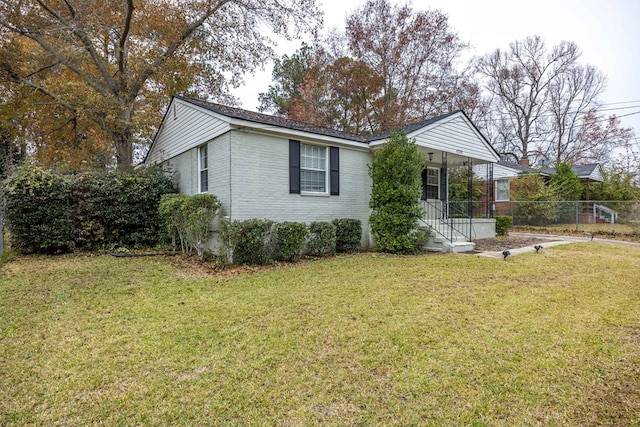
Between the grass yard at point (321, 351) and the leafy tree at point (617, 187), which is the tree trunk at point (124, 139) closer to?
the grass yard at point (321, 351)

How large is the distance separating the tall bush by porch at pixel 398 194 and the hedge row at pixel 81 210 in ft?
22.8

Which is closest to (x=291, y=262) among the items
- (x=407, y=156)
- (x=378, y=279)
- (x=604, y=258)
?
(x=378, y=279)

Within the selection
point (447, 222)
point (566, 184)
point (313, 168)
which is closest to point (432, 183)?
point (447, 222)

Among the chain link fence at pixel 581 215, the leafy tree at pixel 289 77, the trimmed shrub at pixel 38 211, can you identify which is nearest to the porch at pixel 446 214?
the chain link fence at pixel 581 215

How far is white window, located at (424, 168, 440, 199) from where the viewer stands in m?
13.5

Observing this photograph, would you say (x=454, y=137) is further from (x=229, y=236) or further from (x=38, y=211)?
(x=38, y=211)

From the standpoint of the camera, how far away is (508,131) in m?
32.9

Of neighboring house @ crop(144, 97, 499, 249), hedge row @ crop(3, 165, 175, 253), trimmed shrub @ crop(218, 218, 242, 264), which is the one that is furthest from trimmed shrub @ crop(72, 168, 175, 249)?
trimmed shrub @ crop(218, 218, 242, 264)

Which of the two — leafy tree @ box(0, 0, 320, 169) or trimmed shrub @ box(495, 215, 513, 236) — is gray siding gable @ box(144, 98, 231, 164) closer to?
leafy tree @ box(0, 0, 320, 169)

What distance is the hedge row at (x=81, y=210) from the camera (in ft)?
27.9

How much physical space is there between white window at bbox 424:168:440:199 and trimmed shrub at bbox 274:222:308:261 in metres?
7.19

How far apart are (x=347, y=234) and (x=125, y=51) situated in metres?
12.8

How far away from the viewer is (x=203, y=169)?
9.62m

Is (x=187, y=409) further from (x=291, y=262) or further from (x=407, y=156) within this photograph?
(x=407, y=156)
